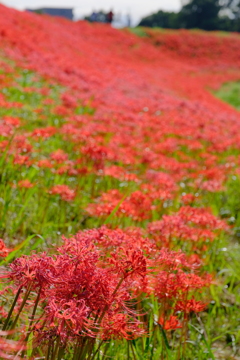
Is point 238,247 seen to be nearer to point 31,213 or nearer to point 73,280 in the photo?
point 31,213

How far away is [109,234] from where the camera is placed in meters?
1.67

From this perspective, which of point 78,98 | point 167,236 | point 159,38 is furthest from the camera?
point 159,38

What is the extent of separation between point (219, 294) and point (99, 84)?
9826 mm

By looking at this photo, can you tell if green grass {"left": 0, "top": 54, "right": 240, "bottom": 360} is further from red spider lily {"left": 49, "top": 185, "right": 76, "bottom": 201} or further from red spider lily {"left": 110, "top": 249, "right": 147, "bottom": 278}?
red spider lily {"left": 110, "top": 249, "right": 147, "bottom": 278}

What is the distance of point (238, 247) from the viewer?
14.0 feet

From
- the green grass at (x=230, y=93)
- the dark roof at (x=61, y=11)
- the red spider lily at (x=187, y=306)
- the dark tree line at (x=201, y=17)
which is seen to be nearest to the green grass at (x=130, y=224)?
the red spider lily at (x=187, y=306)

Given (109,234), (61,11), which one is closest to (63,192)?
(109,234)

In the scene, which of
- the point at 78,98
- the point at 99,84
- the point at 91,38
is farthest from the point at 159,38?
the point at 78,98

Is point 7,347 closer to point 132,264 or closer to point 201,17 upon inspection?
point 132,264

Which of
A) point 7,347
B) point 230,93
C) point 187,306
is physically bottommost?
point 187,306

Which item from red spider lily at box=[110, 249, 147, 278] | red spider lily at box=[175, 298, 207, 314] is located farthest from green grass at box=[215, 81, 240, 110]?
red spider lily at box=[110, 249, 147, 278]

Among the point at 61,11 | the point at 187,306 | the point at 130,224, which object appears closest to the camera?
the point at 187,306

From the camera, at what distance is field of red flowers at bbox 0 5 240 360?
129 cm

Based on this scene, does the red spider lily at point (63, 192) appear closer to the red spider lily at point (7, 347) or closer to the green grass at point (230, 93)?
the red spider lily at point (7, 347)
